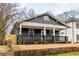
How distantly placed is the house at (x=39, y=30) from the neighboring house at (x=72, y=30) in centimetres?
6

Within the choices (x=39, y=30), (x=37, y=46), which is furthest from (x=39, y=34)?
(x=37, y=46)

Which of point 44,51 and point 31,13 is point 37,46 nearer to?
point 44,51

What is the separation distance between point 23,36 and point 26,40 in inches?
3.0

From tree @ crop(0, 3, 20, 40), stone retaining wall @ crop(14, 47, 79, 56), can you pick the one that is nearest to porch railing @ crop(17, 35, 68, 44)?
stone retaining wall @ crop(14, 47, 79, 56)

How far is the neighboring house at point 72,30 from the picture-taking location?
8.75 ft

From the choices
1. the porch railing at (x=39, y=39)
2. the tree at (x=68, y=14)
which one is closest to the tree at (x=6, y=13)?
the porch railing at (x=39, y=39)

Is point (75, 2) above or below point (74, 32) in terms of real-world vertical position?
above

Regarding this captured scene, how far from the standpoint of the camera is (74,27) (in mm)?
2732

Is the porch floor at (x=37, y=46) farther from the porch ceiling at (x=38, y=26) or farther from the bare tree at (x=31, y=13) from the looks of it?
the bare tree at (x=31, y=13)

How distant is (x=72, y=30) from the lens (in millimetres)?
2730

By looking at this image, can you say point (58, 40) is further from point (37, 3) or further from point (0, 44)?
point (0, 44)

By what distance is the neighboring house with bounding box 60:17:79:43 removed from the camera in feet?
8.75

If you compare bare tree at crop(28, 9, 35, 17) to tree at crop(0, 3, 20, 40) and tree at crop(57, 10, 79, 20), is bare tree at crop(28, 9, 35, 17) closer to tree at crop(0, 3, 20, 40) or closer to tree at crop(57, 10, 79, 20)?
tree at crop(0, 3, 20, 40)

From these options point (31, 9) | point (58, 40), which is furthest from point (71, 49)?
point (31, 9)
